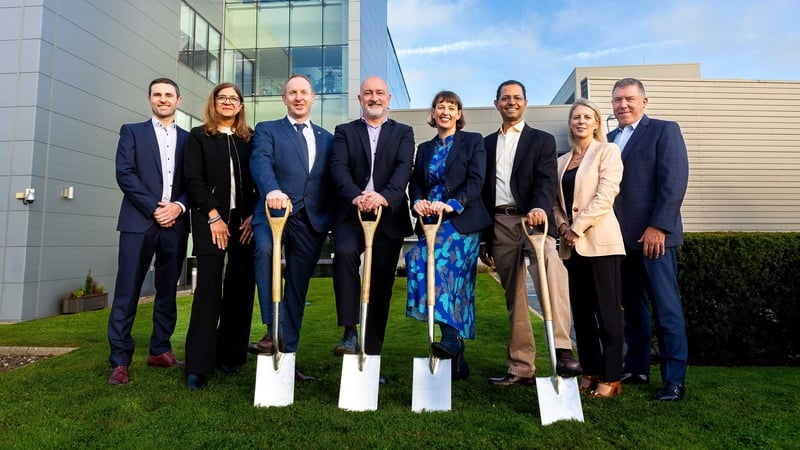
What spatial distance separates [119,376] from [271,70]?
1371 cm

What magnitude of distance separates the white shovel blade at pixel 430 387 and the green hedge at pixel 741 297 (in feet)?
9.34

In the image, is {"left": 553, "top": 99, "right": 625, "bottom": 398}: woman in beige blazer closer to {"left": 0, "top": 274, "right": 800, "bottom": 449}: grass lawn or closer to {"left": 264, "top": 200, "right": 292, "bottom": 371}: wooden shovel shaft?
{"left": 0, "top": 274, "right": 800, "bottom": 449}: grass lawn

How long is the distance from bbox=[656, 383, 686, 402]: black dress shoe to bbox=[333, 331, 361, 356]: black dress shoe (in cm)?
201

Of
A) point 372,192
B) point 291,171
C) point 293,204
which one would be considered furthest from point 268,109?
point 372,192

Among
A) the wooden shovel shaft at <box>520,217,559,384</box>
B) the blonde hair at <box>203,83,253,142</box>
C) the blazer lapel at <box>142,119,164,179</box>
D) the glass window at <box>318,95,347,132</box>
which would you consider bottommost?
the wooden shovel shaft at <box>520,217,559,384</box>

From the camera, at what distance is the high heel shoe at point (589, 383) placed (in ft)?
11.0

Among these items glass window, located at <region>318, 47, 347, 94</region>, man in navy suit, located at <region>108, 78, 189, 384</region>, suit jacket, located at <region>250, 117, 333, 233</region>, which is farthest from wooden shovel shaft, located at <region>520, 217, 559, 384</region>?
glass window, located at <region>318, 47, 347, 94</region>

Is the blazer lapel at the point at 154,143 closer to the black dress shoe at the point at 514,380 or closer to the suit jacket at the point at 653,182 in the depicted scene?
the black dress shoe at the point at 514,380

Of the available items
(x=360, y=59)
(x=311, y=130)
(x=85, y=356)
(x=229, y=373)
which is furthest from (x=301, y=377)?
(x=360, y=59)

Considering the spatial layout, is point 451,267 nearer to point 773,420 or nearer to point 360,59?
point 773,420

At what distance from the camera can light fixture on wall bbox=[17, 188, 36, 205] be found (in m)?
8.41

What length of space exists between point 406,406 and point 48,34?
32.1 feet

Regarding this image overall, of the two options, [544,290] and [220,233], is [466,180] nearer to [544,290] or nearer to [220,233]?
[544,290]

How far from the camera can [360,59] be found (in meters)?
15.0
